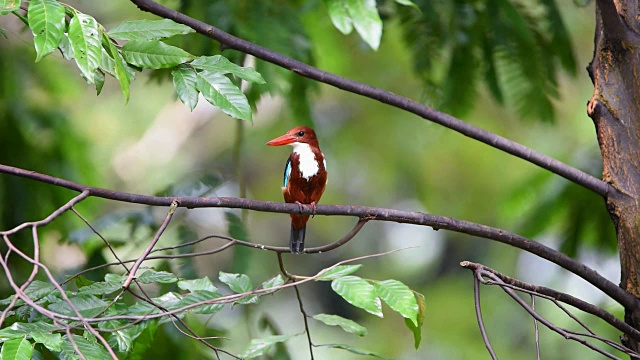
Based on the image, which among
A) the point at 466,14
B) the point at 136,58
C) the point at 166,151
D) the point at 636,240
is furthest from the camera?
the point at 166,151

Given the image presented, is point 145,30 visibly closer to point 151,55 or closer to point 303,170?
point 151,55

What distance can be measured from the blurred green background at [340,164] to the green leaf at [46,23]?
1.58ft

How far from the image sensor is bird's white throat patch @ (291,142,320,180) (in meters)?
2.93

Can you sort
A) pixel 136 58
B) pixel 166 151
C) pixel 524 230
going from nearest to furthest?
pixel 136 58 → pixel 524 230 → pixel 166 151

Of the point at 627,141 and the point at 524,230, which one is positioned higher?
the point at 627,141

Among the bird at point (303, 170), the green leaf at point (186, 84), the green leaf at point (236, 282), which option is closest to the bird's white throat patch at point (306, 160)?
the bird at point (303, 170)

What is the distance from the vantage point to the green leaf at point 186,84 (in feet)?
5.32

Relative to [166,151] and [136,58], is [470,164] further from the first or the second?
[136,58]

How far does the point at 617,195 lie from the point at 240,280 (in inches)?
36.1

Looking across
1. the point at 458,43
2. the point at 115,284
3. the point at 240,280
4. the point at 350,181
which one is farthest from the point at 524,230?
the point at 350,181

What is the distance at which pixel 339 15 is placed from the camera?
2043 millimetres

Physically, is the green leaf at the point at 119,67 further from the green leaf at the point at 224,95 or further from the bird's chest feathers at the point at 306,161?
the bird's chest feathers at the point at 306,161

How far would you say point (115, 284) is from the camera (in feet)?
5.57

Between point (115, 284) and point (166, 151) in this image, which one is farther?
point (166, 151)
